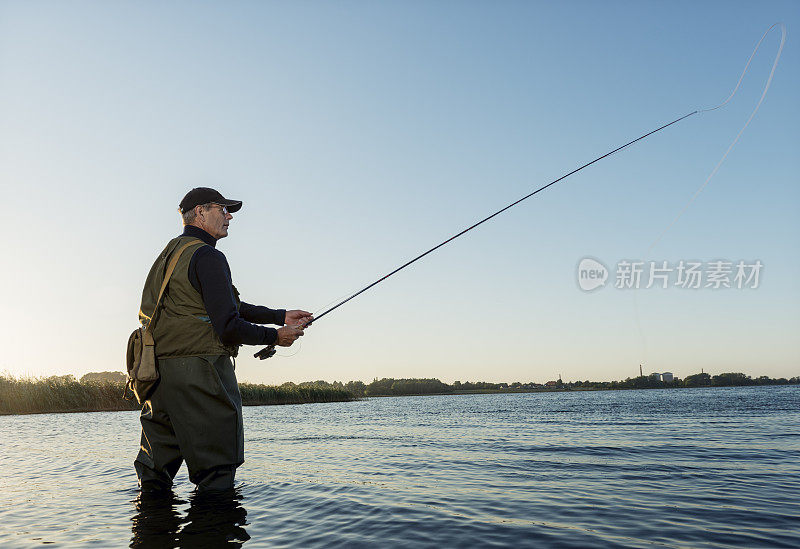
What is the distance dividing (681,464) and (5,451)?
13.5 meters

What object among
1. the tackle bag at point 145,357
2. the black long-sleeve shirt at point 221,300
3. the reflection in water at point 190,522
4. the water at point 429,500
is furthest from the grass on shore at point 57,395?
the black long-sleeve shirt at point 221,300

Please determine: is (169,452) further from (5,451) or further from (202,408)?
(5,451)

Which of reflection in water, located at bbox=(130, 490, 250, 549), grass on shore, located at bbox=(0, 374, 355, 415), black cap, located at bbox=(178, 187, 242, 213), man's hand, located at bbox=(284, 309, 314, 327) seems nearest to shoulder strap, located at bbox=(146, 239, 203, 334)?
black cap, located at bbox=(178, 187, 242, 213)

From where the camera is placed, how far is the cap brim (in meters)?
4.87

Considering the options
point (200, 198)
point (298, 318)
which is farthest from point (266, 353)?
point (200, 198)

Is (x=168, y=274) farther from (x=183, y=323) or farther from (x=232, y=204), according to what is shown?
(x=232, y=204)

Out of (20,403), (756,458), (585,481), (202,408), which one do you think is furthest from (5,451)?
(20,403)

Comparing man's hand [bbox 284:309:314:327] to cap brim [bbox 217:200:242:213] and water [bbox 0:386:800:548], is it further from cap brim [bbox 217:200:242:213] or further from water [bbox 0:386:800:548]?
water [bbox 0:386:800:548]

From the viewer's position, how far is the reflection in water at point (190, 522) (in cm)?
366

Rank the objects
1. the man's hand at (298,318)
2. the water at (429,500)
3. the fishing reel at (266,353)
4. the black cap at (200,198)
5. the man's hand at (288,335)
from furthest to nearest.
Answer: the man's hand at (298,318), the fishing reel at (266,353), the black cap at (200,198), the man's hand at (288,335), the water at (429,500)

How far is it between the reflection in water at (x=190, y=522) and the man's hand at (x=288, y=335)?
4.56ft

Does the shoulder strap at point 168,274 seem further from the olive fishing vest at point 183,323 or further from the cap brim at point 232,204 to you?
the cap brim at point 232,204

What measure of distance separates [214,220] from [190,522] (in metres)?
2.61

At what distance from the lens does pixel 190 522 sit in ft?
13.4
